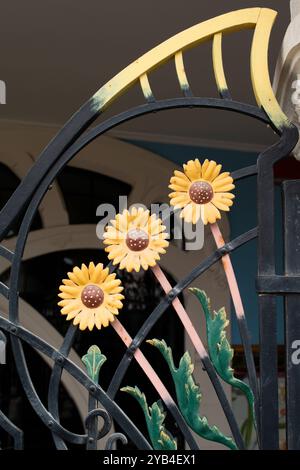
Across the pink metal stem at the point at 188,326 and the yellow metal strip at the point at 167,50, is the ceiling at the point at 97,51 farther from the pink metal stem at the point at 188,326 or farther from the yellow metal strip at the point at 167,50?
the pink metal stem at the point at 188,326

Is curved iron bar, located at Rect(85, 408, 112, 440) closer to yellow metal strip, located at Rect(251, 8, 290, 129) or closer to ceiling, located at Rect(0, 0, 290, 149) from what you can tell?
yellow metal strip, located at Rect(251, 8, 290, 129)

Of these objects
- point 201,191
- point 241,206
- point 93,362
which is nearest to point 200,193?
point 201,191

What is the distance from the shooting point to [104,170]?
4.74 m

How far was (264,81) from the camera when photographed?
4.78 feet

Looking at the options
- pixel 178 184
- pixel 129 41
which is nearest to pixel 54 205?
pixel 129 41

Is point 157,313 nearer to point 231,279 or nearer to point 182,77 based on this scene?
point 231,279

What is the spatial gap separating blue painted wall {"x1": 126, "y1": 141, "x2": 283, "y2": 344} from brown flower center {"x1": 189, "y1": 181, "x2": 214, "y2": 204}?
11.1 feet

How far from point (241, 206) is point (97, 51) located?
1953mm

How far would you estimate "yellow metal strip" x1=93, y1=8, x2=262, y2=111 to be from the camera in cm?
145

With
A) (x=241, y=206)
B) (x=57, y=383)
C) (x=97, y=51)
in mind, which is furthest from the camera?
(x=241, y=206)

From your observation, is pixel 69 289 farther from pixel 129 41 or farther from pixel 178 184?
pixel 129 41

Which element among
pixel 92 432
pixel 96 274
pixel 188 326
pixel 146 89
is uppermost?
pixel 146 89

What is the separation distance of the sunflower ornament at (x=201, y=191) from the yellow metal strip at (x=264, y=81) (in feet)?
0.56

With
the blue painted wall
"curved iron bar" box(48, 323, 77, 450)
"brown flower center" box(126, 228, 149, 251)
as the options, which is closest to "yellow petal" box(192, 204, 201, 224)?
"brown flower center" box(126, 228, 149, 251)
